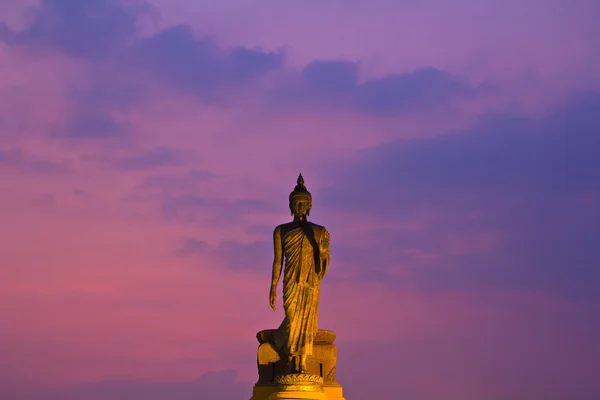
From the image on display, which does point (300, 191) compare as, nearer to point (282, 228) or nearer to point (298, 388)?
point (282, 228)

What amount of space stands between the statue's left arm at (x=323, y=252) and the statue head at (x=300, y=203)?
0.63m

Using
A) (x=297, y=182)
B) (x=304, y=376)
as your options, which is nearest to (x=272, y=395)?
(x=304, y=376)

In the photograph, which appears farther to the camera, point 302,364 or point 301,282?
point 301,282

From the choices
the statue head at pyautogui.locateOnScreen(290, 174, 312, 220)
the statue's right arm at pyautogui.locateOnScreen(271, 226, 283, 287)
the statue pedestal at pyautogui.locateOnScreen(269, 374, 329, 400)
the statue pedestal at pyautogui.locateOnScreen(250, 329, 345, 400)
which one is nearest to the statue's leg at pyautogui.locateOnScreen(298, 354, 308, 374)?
the statue pedestal at pyautogui.locateOnScreen(250, 329, 345, 400)

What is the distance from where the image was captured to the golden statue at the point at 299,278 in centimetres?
2267

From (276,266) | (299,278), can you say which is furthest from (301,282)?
(276,266)

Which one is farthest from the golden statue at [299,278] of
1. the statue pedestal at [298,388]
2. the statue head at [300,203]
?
the statue pedestal at [298,388]

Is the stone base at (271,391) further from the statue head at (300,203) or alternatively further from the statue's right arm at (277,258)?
the statue head at (300,203)

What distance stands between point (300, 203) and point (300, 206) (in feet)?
0.20

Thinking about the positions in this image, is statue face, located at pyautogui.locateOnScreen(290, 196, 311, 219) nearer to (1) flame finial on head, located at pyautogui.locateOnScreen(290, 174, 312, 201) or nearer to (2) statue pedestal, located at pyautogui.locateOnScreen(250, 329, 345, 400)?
(1) flame finial on head, located at pyautogui.locateOnScreen(290, 174, 312, 201)

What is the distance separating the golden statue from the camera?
893 inches

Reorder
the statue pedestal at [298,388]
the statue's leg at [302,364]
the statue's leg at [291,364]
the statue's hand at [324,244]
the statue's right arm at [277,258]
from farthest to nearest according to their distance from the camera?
the statue's right arm at [277,258] < the statue's hand at [324,244] < the statue's leg at [291,364] < the statue's leg at [302,364] < the statue pedestal at [298,388]

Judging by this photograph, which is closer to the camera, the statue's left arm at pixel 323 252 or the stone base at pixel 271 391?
the stone base at pixel 271 391

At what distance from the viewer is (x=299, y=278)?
2295 centimetres
